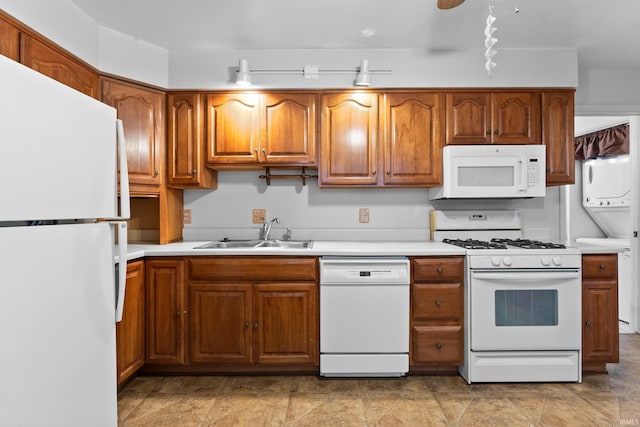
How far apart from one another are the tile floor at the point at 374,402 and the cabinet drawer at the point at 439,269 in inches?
27.6

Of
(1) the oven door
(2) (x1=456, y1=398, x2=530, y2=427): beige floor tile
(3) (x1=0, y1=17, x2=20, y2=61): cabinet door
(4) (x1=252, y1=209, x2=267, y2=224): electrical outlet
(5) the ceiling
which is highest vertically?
(5) the ceiling

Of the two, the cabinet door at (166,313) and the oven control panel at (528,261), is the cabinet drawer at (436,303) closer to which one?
the oven control panel at (528,261)

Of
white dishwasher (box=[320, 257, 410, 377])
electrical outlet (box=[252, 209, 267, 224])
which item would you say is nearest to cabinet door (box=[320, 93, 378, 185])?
electrical outlet (box=[252, 209, 267, 224])

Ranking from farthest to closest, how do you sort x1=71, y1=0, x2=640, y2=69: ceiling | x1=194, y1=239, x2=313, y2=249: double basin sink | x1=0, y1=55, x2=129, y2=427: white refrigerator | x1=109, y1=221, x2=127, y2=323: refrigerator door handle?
x1=194, y1=239, x2=313, y2=249: double basin sink
x1=71, y1=0, x2=640, y2=69: ceiling
x1=109, y1=221, x2=127, y2=323: refrigerator door handle
x1=0, y1=55, x2=129, y2=427: white refrigerator

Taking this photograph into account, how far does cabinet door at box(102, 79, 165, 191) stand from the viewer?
8.88 feet

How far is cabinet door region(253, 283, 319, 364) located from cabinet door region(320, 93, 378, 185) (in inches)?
35.2

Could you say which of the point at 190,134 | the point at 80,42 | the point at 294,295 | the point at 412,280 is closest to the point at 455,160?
the point at 412,280

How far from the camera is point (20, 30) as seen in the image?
1.97m

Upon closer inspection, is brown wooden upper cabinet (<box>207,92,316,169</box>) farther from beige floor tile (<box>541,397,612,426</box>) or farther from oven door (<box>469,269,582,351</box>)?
beige floor tile (<box>541,397,612,426</box>)

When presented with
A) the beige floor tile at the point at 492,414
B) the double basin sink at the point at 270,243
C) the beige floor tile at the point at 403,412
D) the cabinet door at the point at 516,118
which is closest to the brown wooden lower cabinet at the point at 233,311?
the double basin sink at the point at 270,243

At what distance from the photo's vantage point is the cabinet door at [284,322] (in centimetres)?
261

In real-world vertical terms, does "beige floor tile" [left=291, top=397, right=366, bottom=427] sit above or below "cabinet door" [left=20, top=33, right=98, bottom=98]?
below

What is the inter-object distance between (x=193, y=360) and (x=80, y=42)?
2194 millimetres

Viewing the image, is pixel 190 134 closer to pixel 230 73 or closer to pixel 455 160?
pixel 230 73
